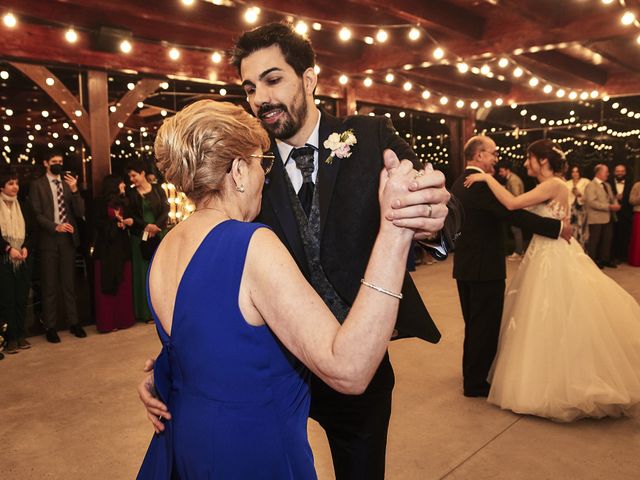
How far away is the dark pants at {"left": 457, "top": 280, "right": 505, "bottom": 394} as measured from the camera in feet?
12.3

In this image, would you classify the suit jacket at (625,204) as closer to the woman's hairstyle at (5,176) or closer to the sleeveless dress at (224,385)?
the woman's hairstyle at (5,176)

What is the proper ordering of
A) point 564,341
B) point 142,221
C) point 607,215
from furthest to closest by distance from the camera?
point 607,215 → point 142,221 → point 564,341

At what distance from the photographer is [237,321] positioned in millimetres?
1174

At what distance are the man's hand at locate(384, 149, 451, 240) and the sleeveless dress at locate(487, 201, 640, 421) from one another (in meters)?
2.79

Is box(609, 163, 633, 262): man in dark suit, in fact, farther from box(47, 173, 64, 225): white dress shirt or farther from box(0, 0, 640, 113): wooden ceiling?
box(47, 173, 64, 225): white dress shirt

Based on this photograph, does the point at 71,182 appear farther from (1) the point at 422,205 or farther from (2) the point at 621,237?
(2) the point at 621,237

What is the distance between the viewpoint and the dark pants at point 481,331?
3.76 metres

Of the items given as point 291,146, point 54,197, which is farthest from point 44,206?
point 291,146

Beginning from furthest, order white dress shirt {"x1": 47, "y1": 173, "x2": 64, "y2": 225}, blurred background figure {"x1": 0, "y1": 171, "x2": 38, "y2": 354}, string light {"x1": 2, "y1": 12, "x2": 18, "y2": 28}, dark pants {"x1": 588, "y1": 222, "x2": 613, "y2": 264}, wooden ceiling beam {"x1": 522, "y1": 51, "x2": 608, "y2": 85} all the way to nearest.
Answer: dark pants {"x1": 588, "y1": 222, "x2": 613, "y2": 264}
wooden ceiling beam {"x1": 522, "y1": 51, "x2": 608, "y2": 85}
white dress shirt {"x1": 47, "y1": 173, "x2": 64, "y2": 225}
string light {"x1": 2, "y1": 12, "x2": 18, "y2": 28}
blurred background figure {"x1": 0, "y1": 171, "x2": 38, "y2": 354}

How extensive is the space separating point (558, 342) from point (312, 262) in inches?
95.2

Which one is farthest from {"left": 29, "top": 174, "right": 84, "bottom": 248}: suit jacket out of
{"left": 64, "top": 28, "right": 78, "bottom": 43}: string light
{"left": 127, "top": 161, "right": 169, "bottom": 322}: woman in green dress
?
{"left": 64, "top": 28, "right": 78, "bottom": 43}: string light

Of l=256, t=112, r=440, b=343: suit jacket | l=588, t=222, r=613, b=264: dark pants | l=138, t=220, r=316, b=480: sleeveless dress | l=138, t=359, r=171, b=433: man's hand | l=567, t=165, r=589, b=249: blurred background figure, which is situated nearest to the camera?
l=138, t=220, r=316, b=480: sleeveless dress

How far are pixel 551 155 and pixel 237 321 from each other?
323 centimetres

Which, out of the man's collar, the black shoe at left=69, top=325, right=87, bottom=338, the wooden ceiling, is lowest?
the black shoe at left=69, top=325, right=87, bottom=338
